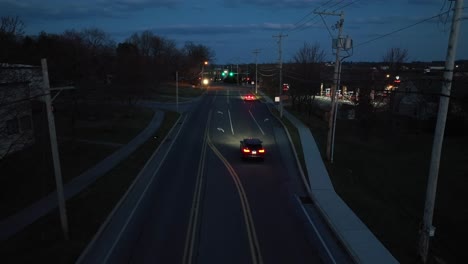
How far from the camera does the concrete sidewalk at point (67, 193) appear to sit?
15.8m

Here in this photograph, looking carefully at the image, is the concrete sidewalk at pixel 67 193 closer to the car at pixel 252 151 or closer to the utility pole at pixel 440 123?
the car at pixel 252 151

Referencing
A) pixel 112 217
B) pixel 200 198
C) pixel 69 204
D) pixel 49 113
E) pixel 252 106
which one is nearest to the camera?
pixel 49 113

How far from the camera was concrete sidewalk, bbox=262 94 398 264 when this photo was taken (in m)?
13.6

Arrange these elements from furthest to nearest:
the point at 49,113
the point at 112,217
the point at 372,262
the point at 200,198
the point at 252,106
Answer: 1. the point at 252,106
2. the point at 200,198
3. the point at 112,217
4. the point at 49,113
5. the point at 372,262

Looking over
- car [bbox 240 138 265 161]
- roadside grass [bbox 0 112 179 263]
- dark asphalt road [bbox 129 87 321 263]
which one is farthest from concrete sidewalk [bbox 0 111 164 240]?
car [bbox 240 138 265 161]

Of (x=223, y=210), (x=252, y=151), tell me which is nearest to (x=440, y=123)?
(x=223, y=210)

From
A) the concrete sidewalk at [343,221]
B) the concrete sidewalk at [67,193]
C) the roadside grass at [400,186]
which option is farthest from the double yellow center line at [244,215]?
the concrete sidewalk at [67,193]

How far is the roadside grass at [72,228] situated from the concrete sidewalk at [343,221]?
9757 millimetres

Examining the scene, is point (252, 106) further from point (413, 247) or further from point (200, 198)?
point (413, 247)

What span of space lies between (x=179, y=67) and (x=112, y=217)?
110382 mm

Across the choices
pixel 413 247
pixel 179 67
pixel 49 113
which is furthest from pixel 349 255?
pixel 179 67

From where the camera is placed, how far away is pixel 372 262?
42.7ft

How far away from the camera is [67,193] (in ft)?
65.1

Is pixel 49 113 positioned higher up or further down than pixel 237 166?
higher up
